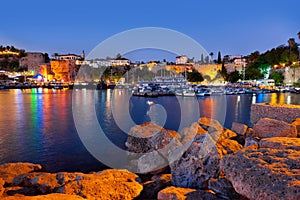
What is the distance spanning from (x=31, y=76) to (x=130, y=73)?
38.0 meters

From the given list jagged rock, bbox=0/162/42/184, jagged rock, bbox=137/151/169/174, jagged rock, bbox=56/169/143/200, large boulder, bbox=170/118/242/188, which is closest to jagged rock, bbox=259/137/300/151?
large boulder, bbox=170/118/242/188

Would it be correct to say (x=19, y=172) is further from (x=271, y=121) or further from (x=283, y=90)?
(x=283, y=90)

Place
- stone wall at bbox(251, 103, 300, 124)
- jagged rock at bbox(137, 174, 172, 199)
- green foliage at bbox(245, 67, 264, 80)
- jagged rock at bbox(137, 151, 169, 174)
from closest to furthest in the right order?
jagged rock at bbox(137, 174, 172, 199) → jagged rock at bbox(137, 151, 169, 174) → stone wall at bbox(251, 103, 300, 124) → green foliage at bbox(245, 67, 264, 80)

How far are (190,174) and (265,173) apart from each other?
6.69 feet

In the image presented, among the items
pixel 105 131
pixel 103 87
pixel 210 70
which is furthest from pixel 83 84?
pixel 105 131

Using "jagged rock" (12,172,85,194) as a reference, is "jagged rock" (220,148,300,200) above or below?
above

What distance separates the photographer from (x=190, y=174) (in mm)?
4629

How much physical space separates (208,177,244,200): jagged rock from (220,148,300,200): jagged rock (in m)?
0.64

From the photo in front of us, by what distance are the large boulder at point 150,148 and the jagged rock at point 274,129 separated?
2.24 meters

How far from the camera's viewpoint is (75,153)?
9398mm

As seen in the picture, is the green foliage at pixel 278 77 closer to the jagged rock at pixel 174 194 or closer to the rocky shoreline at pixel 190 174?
the rocky shoreline at pixel 190 174

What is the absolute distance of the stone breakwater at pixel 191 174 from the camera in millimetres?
2789

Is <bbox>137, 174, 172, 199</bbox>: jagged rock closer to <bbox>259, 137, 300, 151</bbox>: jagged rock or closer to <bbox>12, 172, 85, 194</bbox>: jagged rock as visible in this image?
<bbox>12, 172, 85, 194</bbox>: jagged rock

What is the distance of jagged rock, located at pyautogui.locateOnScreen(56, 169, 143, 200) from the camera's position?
4.21 meters
